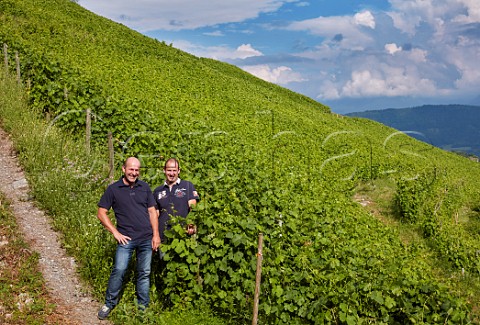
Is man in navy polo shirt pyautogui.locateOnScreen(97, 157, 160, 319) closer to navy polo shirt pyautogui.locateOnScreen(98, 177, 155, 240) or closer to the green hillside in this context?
navy polo shirt pyautogui.locateOnScreen(98, 177, 155, 240)

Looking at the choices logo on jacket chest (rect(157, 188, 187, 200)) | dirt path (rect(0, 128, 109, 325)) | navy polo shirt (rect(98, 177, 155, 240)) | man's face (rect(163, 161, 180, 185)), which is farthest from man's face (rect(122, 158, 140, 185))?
dirt path (rect(0, 128, 109, 325))

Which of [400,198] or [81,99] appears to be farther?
[400,198]

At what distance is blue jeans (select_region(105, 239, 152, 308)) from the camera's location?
6754 millimetres

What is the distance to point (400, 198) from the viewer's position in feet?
58.0

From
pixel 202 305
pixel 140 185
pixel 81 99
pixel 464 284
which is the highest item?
pixel 81 99

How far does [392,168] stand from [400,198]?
9569 mm

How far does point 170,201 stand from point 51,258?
286cm

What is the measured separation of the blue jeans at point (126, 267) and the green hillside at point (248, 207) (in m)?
0.28

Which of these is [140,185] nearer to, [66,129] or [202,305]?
[202,305]

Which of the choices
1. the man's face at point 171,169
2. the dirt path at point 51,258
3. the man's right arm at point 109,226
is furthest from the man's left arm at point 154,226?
the dirt path at point 51,258

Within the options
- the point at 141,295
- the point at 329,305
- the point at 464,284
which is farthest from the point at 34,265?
the point at 464,284

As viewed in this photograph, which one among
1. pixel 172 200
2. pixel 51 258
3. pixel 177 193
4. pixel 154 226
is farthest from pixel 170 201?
pixel 51 258

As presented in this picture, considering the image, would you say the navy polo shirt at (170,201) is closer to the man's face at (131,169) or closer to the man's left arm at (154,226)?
the man's left arm at (154,226)

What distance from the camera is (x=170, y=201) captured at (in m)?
7.34
